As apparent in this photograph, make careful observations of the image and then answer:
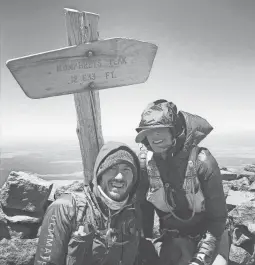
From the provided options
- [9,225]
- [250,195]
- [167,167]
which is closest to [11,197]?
[9,225]

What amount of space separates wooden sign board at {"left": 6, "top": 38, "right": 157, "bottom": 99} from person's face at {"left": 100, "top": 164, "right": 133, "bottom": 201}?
952 millimetres

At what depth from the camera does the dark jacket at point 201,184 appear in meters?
3.09

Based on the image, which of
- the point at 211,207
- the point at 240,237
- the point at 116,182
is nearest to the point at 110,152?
the point at 116,182

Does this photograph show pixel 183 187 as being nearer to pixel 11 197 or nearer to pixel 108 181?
pixel 108 181

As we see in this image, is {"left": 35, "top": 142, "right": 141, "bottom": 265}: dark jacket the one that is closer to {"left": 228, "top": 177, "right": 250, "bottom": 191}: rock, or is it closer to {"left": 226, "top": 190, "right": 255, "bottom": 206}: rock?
{"left": 226, "top": 190, "right": 255, "bottom": 206}: rock

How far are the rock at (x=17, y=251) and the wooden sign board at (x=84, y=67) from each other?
2.21 meters

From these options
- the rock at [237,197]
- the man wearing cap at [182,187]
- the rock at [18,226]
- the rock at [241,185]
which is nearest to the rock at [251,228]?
the rock at [237,197]

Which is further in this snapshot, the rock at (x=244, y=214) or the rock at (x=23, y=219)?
the rock at (x=244, y=214)

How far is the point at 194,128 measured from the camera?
3244 mm

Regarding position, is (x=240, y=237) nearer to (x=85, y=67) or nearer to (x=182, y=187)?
(x=182, y=187)

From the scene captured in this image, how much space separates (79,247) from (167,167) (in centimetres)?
138

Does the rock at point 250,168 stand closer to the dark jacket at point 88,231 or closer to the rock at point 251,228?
the rock at point 251,228

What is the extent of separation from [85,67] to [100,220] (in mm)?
1572

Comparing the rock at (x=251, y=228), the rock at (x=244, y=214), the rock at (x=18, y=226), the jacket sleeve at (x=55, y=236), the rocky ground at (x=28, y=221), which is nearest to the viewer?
the jacket sleeve at (x=55, y=236)
